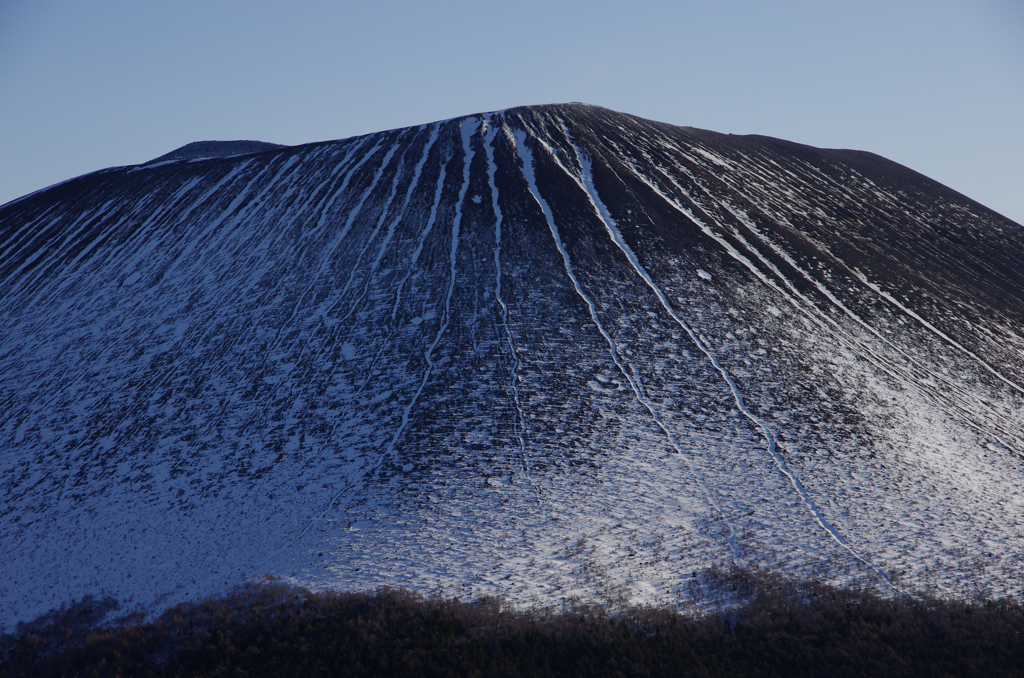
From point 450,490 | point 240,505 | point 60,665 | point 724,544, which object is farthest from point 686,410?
point 60,665

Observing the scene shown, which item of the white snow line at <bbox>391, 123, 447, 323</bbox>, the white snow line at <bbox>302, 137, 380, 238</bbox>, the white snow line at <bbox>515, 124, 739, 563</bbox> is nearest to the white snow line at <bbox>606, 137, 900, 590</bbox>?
the white snow line at <bbox>515, 124, 739, 563</bbox>

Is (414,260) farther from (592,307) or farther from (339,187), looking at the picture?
(339,187)

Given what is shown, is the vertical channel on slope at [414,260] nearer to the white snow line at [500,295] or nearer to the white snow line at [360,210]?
the white snow line at [360,210]

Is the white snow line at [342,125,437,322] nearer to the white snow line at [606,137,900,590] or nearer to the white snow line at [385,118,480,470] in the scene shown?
the white snow line at [385,118,480,470]

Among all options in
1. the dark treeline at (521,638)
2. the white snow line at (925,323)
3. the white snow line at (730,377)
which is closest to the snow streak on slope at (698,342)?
the white snow line at (730,377)

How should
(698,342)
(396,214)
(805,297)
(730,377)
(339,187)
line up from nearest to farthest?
(730,377) → (698,342) → (805,297) → (396,214) → (339,187)

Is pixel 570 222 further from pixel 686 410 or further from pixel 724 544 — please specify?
pixel 724 544

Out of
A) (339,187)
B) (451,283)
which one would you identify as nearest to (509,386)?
(451,283)

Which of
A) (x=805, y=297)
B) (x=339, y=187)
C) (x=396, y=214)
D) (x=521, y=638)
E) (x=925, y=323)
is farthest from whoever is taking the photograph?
(x=339, y=187)

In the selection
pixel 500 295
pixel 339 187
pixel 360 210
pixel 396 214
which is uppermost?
pixel 339 187
